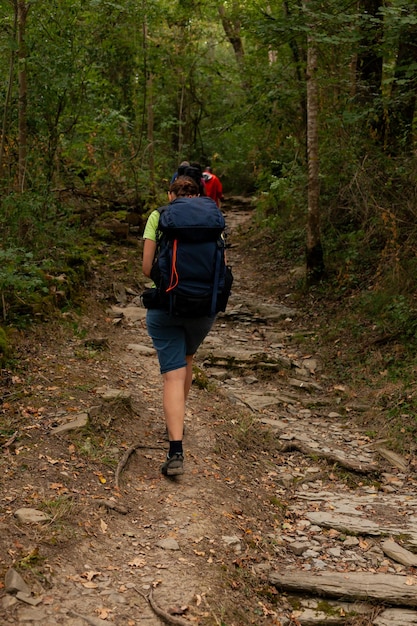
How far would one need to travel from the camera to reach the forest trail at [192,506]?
3367 mm

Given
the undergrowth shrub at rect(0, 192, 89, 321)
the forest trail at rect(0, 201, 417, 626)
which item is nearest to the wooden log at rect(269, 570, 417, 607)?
the forest trail at rect(0, 201, 417, 626)

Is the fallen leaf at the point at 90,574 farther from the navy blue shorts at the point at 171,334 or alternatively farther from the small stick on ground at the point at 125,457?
the navy blue shorts at the point at 171,334

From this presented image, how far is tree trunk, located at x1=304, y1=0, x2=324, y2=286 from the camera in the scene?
10398 mm

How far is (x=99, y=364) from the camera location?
669 cm

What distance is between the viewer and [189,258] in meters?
4.36

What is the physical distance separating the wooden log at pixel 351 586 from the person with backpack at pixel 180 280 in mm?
1094

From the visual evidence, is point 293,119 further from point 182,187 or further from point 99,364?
point 182,187

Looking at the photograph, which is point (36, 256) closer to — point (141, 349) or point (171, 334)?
point (141, 349)

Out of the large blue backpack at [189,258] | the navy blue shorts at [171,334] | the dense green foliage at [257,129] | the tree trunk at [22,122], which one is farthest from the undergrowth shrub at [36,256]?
the large blue backpack at [189,258]

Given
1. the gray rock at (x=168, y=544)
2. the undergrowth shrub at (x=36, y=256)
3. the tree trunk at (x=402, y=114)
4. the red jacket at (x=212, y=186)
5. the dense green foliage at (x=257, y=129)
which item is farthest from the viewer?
the red jacket at (x=212, y=186)

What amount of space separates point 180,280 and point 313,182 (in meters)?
7.01

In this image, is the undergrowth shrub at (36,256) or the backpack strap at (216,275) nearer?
the backpack strap at (216,275)

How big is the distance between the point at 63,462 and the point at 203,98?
19.2m

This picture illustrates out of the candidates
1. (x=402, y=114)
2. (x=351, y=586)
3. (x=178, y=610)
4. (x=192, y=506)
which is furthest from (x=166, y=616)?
(x=402, y=114)
